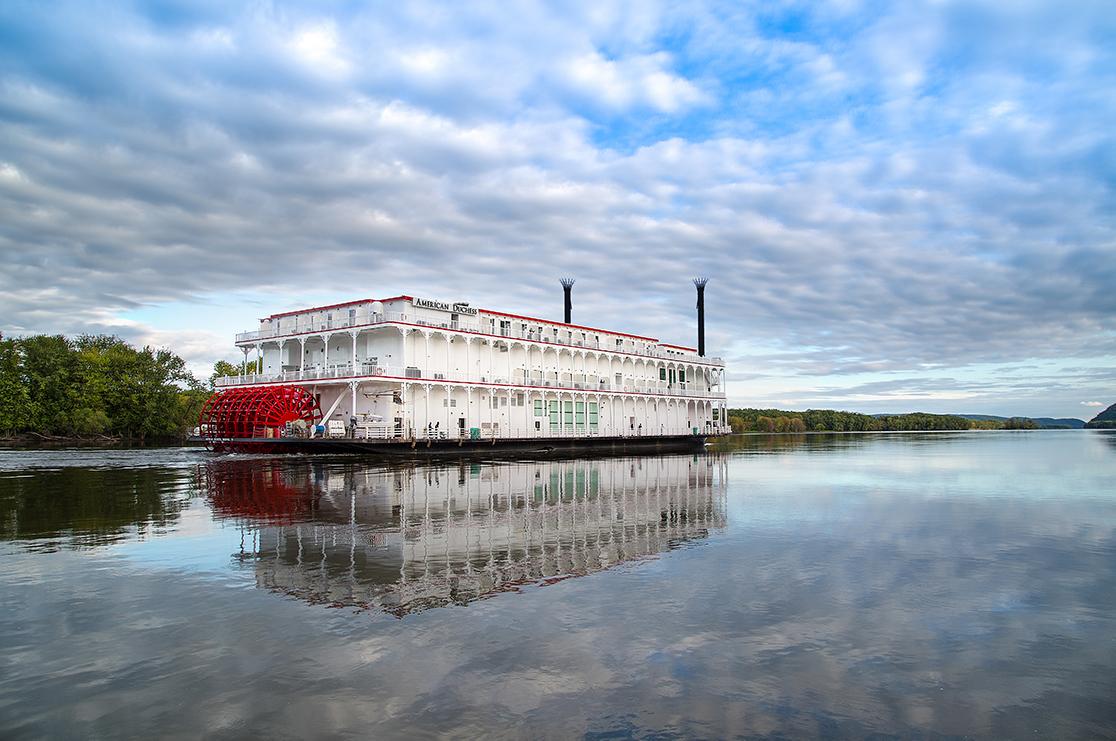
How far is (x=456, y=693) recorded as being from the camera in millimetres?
6191

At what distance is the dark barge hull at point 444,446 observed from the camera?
36.6 metres

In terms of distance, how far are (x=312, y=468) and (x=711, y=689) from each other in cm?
2672

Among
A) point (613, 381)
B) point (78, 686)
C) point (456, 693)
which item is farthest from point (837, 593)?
point (613, 381)

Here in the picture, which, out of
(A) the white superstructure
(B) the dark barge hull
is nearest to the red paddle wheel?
(B) the dark barge hull

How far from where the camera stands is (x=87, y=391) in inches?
2694

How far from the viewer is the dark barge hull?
36594 millimetres

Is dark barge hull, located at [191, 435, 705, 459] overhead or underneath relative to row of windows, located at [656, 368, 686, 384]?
underneath

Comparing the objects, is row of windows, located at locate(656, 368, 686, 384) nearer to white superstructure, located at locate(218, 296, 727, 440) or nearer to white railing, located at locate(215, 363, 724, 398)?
white superstructure, located at locate(218, 296, 727, 440)

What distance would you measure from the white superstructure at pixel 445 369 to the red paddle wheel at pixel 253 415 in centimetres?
128

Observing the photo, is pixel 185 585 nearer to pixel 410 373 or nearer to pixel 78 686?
pixel 78 686

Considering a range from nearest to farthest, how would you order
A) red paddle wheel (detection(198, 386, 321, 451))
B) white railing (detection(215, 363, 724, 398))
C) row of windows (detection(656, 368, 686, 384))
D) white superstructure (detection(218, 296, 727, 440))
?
red paddle wheel (detection(198, 386, 321, 451)) < white railing (detection(215, 363, 724, 398)) < white superstructure (detection(218, 296, 727, 440)) < row of windows (detection(656, 368, 686, 384))

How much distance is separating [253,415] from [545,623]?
3432 centimetres

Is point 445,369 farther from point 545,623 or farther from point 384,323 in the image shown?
Answer: point 545,623

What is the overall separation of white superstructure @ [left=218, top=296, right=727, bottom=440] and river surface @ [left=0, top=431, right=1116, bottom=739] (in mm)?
22946
